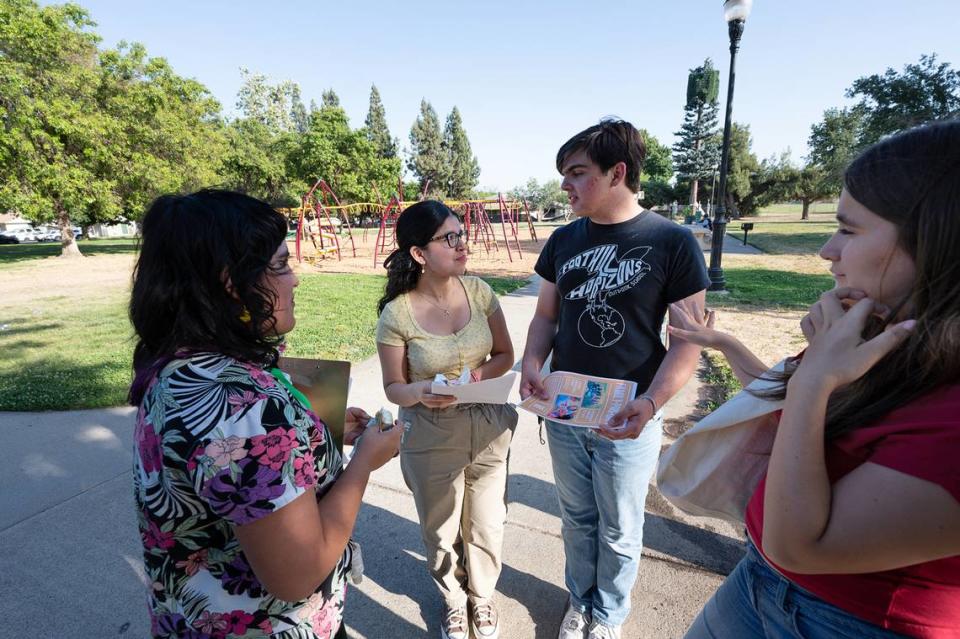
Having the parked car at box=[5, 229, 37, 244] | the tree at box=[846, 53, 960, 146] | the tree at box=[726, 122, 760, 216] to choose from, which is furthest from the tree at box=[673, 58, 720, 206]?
the parked car at box=[5, 229, 37, 244]

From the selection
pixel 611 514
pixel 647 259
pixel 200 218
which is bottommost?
pixel 611 514

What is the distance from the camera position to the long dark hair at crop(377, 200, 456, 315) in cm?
209

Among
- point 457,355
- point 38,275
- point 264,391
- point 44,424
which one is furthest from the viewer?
point 38,275

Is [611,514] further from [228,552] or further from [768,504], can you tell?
[228,552]

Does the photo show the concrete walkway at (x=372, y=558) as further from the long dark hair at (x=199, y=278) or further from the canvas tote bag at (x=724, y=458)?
the long dark hair at (x=199, y=278)

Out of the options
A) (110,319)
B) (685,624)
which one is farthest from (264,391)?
(110,319)

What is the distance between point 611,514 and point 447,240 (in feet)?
4.45

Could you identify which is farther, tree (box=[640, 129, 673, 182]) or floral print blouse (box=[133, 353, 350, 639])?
tree (box=[640, 129, 673, 182])

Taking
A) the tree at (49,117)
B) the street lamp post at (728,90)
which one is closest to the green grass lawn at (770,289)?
the street lamp post at (728,90)

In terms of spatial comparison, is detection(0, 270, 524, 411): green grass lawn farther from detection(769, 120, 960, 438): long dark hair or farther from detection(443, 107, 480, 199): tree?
detection(443, 107, 480, 199): tree

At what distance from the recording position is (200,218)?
1026 millimetres

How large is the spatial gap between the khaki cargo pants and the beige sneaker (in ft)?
0.15

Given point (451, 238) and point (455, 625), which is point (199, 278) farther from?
point (455, 625)

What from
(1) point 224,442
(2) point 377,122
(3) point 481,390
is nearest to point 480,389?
(3) point 481,390
